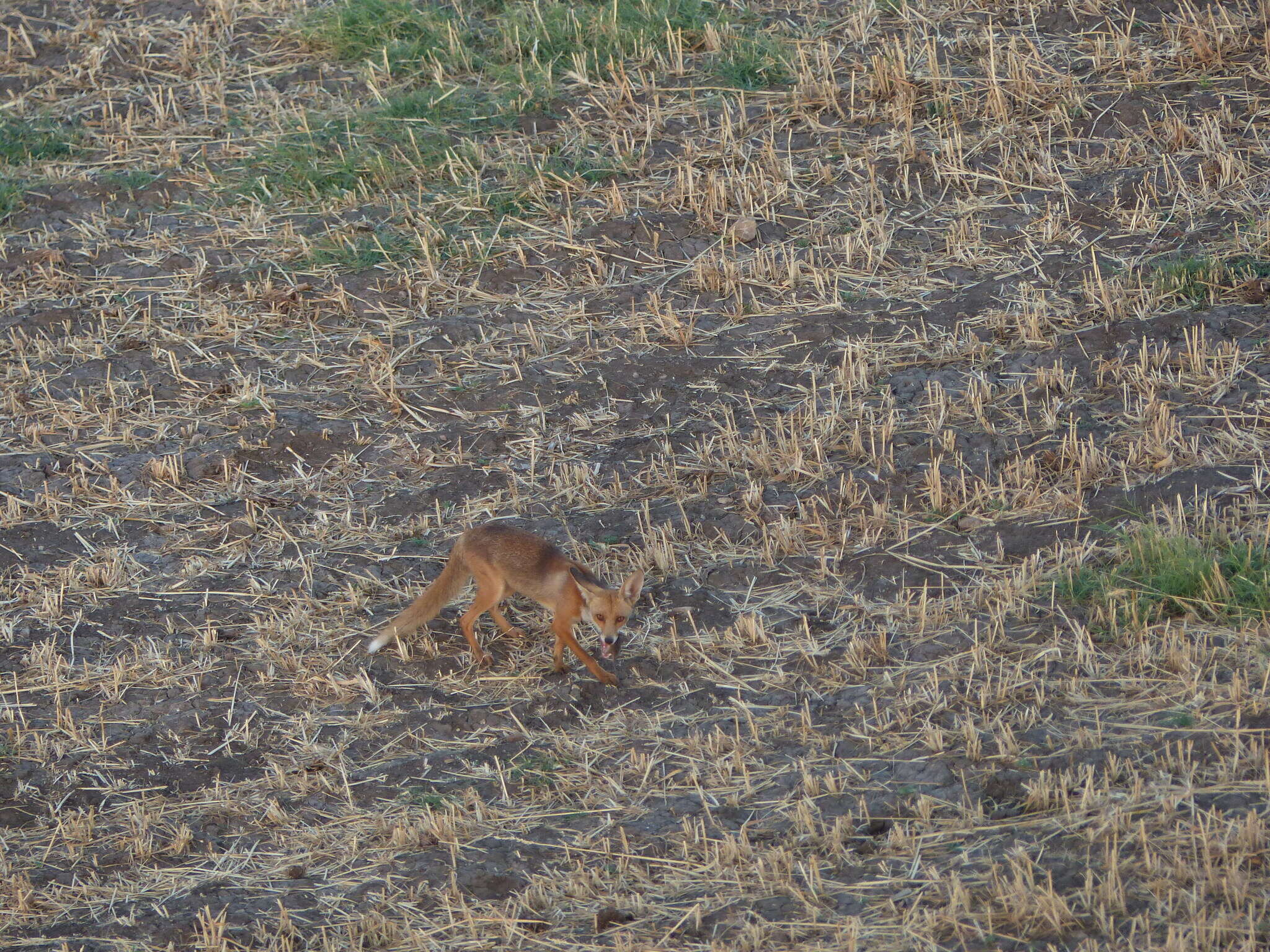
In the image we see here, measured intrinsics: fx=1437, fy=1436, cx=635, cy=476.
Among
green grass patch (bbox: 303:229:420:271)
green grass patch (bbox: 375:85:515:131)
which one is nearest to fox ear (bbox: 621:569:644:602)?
green grass patch (bbox: 303:229:420:271)

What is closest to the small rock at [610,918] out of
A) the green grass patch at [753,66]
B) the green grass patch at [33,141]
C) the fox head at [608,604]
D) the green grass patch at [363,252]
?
the fox head at [608,604]

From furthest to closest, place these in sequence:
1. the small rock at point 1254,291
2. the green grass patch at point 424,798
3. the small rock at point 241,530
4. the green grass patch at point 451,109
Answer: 1. the green grass patch at point 451,109
2. the small rock at point 1254,291
3. the small rock at point 241,530
4. the green grass patch at point 424,798

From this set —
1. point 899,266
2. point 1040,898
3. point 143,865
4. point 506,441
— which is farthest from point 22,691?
point 899,266

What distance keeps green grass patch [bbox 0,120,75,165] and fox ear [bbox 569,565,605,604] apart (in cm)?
748

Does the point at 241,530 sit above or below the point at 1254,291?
below

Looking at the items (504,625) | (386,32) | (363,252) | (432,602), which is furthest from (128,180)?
(504,625)

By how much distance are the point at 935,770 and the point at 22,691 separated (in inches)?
177

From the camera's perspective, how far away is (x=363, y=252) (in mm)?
10547

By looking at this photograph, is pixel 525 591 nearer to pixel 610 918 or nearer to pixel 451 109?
pixel 610 918

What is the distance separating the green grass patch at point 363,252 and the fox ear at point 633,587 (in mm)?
4592

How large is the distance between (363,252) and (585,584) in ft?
15.4

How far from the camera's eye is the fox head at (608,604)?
6.68 meters

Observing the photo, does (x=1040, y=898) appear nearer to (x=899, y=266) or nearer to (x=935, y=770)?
(x=935, y=770)

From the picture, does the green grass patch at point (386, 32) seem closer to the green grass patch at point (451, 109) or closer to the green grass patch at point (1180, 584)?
the green grass patch at point (451, 109)
